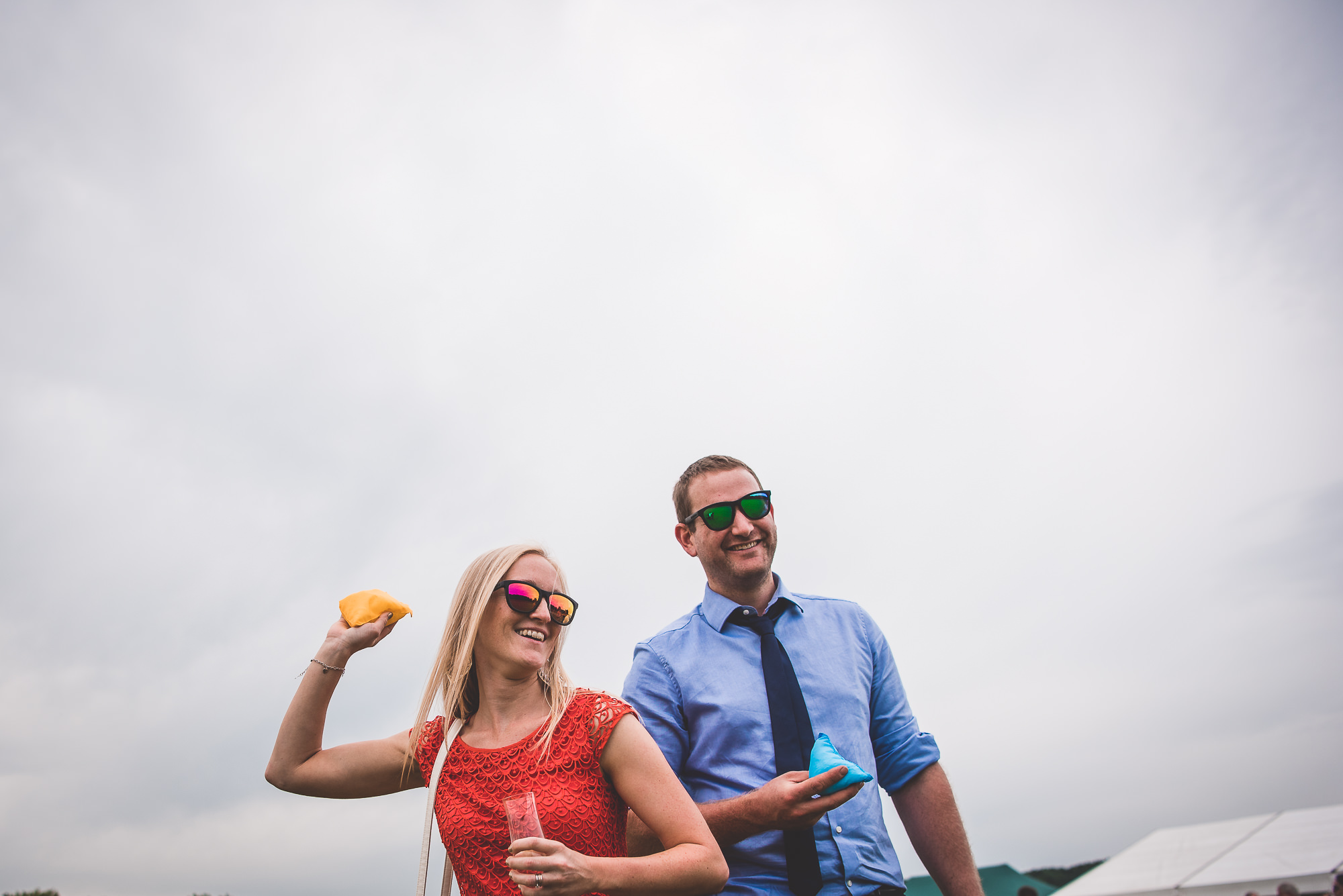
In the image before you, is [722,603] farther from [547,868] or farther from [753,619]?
[547,868]

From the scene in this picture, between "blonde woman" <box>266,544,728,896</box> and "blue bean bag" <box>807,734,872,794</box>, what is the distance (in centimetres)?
44

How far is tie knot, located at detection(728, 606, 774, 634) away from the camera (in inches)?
123

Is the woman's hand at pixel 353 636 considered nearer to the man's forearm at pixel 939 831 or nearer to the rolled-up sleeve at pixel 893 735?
the rolled-up sleeve at pixel 893 735

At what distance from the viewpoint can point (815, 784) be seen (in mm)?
2166

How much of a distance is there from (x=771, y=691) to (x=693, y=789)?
51cm

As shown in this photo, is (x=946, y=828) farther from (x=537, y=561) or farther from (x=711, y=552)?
(x=537, y=561)

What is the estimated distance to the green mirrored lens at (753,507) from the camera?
3289 mm

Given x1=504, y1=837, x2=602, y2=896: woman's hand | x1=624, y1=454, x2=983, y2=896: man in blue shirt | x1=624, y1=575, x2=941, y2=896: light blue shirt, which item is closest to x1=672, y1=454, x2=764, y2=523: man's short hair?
x1=624, y1=454, x2=983, y2=896: man in blue shirt

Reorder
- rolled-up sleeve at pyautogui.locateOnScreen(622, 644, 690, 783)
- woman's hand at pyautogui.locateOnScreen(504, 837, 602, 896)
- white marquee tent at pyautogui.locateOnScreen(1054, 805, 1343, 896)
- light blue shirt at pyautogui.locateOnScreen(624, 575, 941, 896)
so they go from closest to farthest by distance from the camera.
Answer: woman's hand at pyautogui.locateOnScreen(504, 837, 602, 896)
light blue shirt at pyautogui.locateOnScreen(624, 575, 941, 896)
rolled-up sleeve at pyautogui.locateOnScreen(622, 644, 690, 783)
white marquee tent at pyautogui.locateOnScreen(1054, 805, 1343, 896)

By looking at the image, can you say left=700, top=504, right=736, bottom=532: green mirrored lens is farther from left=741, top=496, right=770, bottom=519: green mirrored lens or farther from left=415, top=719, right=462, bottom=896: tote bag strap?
left=415, top=719, right=462, bottom=896: tote bag strap

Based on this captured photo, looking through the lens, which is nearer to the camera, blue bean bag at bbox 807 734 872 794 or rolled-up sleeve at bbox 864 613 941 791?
blue bean bag at bbox 807 734 872 794

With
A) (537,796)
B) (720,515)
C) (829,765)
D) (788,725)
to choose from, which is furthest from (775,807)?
(720,515)

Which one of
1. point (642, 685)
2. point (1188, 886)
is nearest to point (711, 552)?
point (642, 685)

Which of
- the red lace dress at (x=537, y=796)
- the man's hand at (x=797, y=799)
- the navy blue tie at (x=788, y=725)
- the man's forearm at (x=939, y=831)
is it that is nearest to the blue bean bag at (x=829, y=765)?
the man's hand at (x=797, y=799)
